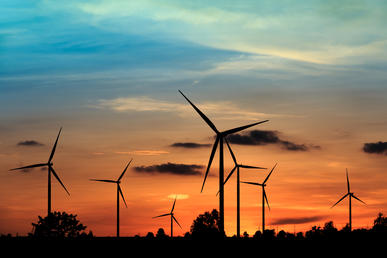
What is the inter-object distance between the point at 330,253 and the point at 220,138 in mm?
37840

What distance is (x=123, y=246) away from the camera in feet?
427

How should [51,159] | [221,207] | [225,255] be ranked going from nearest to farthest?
1. [221,207]
2. [225,255]
3. [51,159]

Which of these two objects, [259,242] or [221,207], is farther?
[259,242]

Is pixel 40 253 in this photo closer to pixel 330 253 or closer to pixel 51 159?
pixel 51 159

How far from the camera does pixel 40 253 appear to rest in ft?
395

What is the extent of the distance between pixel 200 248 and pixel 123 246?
1580 centimetres

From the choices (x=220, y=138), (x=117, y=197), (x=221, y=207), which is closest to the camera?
(x=221, y=207)

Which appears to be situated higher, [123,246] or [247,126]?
[247,126]

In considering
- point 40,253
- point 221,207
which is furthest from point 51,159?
point 221,207

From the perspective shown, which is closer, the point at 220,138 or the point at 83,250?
the point at 220,138

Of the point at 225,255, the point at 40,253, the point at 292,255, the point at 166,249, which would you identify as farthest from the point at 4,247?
the point at 292,255

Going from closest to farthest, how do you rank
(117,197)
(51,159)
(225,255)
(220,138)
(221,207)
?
(221,207), (220,138), (225,255), (51,159), (117,197)

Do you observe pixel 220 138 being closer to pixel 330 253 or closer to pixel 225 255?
pixel 225 255

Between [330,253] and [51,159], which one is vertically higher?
[51,159]
